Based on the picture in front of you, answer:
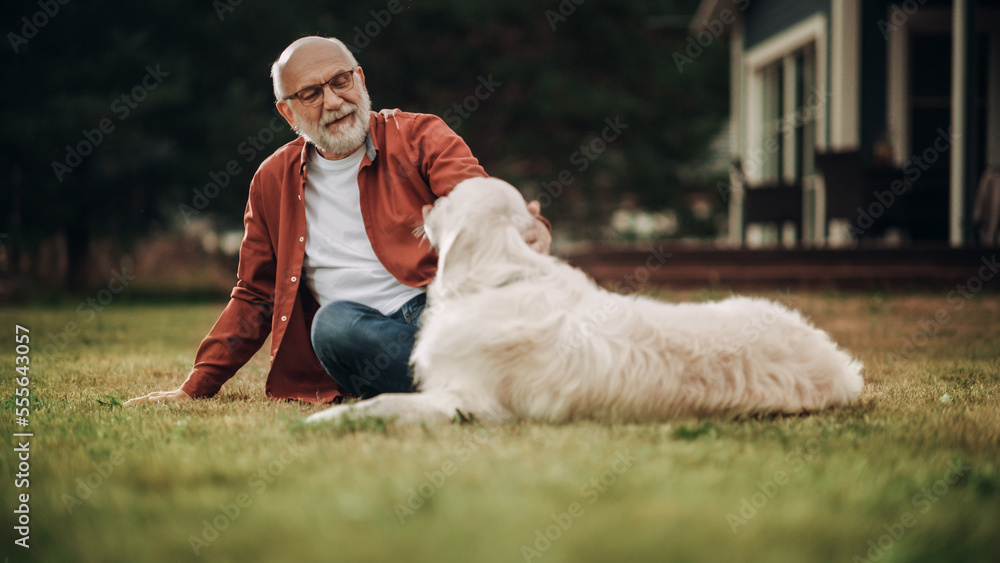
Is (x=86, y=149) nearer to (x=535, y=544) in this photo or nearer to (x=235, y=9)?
(x=235, y=9)

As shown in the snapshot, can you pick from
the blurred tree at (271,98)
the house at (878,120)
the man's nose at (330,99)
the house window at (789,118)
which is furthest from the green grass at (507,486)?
the blurred tree at (271,98)

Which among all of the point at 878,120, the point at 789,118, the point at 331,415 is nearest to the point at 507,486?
the point at 331,415

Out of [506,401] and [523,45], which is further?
[523,45]

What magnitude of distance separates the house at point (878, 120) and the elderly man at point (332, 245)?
240 inches

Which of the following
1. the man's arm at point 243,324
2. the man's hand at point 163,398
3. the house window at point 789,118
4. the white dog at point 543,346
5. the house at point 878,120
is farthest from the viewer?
the house window at point 789,118

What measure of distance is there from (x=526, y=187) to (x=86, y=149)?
9.09m

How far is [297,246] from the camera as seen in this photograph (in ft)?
11.0

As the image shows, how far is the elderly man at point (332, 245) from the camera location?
10.4 feet

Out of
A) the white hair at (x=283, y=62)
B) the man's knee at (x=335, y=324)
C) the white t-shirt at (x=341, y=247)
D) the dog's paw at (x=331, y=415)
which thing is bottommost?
the dog's paw at (x=331, y=415)

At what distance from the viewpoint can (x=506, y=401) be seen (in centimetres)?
262

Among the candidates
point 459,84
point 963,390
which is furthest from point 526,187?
point 963,390

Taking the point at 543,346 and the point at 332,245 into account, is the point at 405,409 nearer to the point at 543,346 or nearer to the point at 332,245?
the point at 543,346

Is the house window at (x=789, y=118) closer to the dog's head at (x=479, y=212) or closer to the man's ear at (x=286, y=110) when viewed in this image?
the man's ear at (x=286, y=110)

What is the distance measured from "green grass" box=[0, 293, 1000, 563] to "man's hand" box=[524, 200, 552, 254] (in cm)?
62
